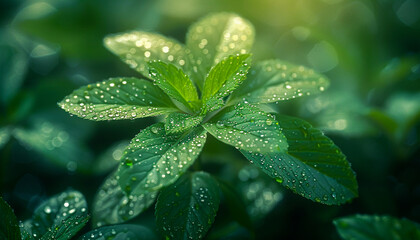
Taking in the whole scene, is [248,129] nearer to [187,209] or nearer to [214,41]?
[187,209]

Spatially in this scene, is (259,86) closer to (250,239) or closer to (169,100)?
(169,100)

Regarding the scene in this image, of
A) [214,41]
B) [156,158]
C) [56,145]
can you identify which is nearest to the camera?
[156,158]

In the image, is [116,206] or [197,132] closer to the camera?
[197,132]

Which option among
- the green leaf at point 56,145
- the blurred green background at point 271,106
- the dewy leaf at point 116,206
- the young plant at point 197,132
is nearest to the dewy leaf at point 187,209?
the young plant at point 197,132

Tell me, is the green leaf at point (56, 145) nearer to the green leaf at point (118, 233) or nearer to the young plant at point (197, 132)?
the young plant at point (197, 132)

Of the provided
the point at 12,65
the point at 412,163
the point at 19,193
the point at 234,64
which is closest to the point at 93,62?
the point at 12,65

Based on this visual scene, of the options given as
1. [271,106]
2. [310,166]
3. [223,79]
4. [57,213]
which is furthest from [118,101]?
[271,106]
